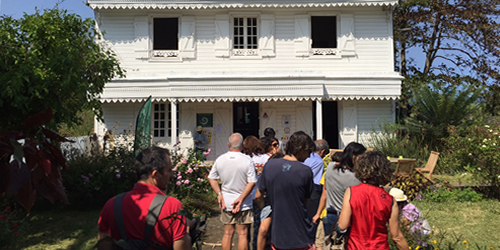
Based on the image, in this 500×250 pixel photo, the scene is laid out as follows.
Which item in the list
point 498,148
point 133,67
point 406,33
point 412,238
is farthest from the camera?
point 406,33

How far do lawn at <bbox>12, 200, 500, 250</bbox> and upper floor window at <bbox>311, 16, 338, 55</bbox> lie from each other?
331 inches

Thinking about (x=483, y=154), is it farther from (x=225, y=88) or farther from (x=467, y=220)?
(x=225, y=88)

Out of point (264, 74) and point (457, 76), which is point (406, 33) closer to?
point (457, 76)

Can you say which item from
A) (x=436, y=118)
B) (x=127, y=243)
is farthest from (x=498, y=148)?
(x=127, y=243)

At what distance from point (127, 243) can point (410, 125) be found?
11788mm

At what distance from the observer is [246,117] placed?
14.6 m

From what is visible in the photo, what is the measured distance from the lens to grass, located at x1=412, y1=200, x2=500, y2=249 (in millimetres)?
6457

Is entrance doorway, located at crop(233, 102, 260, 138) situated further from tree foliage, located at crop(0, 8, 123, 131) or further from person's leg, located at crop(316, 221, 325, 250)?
person's leg, located at crop(316, 221, 325, 250)

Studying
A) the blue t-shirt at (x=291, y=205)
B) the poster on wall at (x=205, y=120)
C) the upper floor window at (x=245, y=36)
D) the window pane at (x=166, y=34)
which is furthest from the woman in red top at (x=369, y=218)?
the window pane at (x=166, y=34)

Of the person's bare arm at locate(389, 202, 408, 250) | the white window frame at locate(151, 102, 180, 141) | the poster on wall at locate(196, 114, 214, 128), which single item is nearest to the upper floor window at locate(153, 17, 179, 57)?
the white window frame at locate(151, 102, 180, 141)

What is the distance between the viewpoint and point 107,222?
8.49ft

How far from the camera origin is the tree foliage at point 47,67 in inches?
192

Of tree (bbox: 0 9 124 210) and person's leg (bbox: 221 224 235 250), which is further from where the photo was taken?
person's leg (bbox: 221 224 235 250)

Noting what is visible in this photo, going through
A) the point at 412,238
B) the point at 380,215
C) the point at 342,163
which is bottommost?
the point at 412,238
